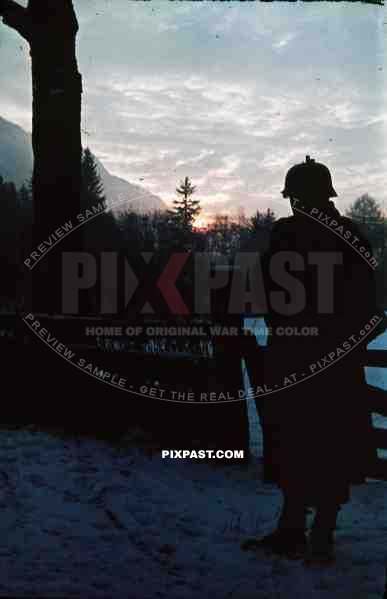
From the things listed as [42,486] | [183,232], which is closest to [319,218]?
[42,486]

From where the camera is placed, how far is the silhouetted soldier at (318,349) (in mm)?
2818

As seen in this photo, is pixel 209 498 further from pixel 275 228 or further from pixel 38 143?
pixel 38 143

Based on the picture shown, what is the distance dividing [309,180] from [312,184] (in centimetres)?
3

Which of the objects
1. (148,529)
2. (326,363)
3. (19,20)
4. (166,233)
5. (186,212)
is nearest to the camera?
(326,363)

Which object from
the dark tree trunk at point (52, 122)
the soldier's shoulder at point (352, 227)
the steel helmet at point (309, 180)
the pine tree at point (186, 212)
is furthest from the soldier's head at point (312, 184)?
the pine tree at point (186, 212)

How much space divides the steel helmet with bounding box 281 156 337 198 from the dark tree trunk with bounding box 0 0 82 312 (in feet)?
10.5

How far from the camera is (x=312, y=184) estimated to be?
290 cm

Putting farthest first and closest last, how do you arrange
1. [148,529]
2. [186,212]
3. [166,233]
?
[186,212], [166,233], [148,529]

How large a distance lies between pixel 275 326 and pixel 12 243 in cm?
2778

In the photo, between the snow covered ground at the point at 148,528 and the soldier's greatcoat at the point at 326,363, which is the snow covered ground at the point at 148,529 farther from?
the soldier's greatcoat at the point at 326,363

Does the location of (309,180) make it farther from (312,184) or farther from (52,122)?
(52,122)

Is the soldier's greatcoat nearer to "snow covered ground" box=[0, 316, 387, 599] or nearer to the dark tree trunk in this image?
"snow covered ground" box=[0, 316, 387, 599]

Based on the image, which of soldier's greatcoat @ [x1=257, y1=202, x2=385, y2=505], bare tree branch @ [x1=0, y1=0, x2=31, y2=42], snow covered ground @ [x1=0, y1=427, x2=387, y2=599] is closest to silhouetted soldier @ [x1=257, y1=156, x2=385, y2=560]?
soldier's greatcoat @ [x1=257, y1=202, x2=385, y2=505]

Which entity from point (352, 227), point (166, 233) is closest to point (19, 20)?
point (352, 227)
